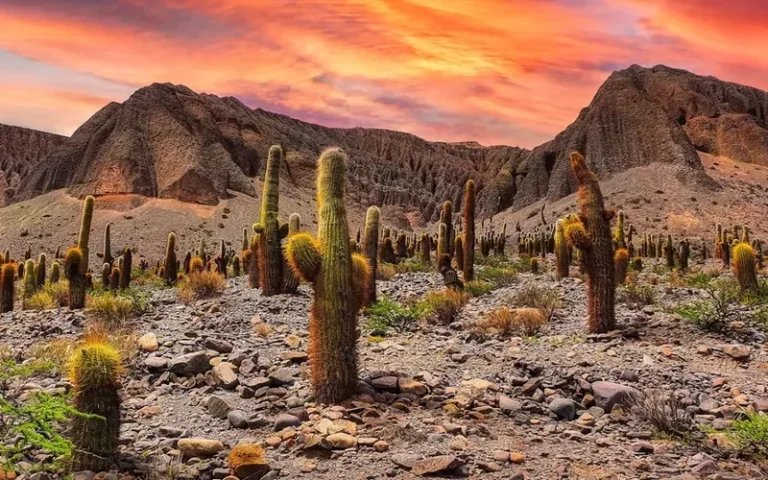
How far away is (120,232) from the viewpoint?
5425 centimetres

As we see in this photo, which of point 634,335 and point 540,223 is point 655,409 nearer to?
point 634,335

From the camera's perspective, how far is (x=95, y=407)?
500 cm

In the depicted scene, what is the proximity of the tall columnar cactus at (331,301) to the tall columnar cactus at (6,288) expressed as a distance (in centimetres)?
1234

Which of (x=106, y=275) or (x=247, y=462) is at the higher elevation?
(x=106, y=275)

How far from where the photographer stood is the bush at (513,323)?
10336 mm

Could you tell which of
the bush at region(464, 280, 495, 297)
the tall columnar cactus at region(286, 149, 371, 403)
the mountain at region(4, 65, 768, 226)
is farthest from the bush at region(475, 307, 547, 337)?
the mountain at region(4, 65, 768, 226)

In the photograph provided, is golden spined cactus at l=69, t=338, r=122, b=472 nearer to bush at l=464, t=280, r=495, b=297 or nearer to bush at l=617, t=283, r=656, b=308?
bush at l=617, t=283, r=656, b=308

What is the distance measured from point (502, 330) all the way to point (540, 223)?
55813mm

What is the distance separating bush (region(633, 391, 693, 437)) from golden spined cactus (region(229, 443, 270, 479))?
3869 millimetres

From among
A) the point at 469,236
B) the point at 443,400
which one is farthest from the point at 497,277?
the point at 443,400

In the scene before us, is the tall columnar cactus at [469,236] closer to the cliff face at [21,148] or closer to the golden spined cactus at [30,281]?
the golden spined cactus at [30,281]

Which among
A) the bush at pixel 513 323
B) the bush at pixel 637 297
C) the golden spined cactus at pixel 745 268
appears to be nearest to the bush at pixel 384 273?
the bush at pixel 637 297

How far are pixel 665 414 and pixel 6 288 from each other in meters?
16.4

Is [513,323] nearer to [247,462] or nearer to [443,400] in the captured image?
[443,400]
